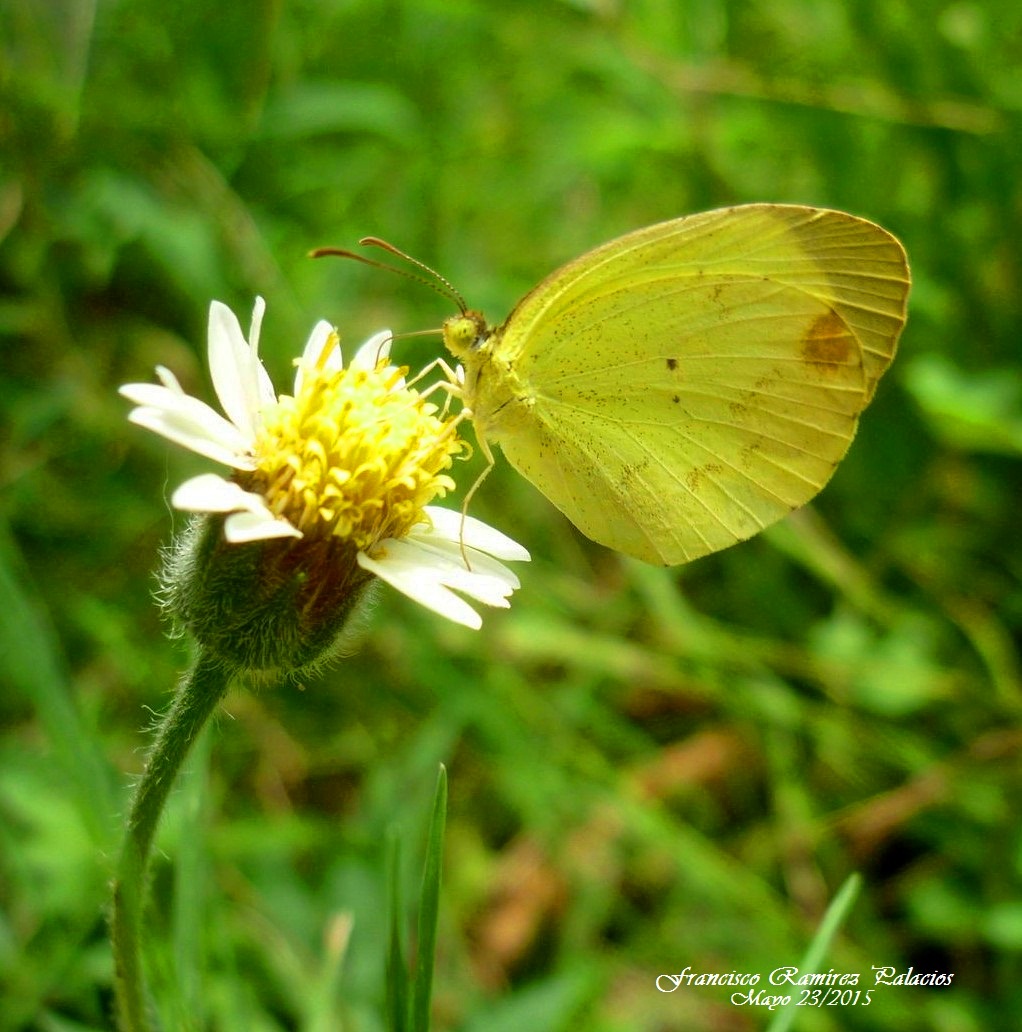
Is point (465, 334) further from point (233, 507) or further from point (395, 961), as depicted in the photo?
point (395, 961)

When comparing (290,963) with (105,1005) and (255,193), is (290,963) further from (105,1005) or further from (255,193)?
(255,193)

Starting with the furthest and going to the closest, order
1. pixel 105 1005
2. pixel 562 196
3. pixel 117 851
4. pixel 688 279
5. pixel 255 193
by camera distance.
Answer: pixel 562 196 < pixel 255 193 < pixel 688 279 < pixel 105 1005 < pixel 117 851

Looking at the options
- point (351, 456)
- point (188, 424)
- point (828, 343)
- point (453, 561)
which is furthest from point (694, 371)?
point (188, 424)

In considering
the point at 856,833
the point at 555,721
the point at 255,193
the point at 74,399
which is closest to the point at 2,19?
the point at 255,193

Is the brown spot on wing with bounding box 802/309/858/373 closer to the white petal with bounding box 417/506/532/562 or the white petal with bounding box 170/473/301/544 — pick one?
the white petal with bounding box 417/506/532/562

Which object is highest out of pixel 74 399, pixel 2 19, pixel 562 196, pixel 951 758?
pixel 2 19

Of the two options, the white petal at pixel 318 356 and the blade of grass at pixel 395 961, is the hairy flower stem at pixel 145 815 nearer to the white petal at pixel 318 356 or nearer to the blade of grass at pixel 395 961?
the blade of grass at pixel 395 961
